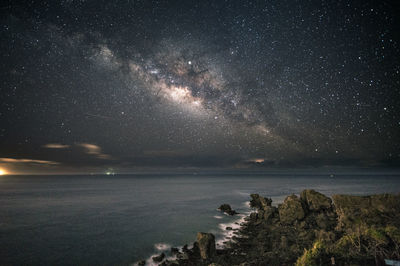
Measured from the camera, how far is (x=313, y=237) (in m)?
19.2

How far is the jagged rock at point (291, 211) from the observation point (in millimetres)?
24394

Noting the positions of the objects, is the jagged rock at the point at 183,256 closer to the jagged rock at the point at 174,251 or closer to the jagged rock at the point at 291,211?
the jagged rock at the point at 174,251

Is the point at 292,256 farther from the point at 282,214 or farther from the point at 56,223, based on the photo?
the point at 56,223

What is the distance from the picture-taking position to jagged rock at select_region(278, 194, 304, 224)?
24394 millimetres

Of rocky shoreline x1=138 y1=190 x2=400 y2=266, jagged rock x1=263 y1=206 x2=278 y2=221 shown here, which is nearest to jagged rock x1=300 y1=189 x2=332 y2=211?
rocky shoreline x1=138 y1=190 x2=400 y2=266

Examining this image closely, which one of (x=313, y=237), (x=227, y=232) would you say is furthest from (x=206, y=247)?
(x=313, y=237)

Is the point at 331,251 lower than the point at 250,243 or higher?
higher

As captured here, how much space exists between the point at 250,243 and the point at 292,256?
5.88 m

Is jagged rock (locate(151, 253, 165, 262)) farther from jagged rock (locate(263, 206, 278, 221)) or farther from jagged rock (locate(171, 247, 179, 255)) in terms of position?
jagged rock (locate(263, 206, 278, 221))

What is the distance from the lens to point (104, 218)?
1420 inches

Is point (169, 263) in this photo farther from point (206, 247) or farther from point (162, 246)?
point (162, 246)

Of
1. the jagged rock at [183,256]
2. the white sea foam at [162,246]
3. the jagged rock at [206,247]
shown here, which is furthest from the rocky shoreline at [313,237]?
the white sea foam at [162,246]

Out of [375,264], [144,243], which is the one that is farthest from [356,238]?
[144,243]

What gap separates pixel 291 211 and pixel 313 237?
18.9ft
